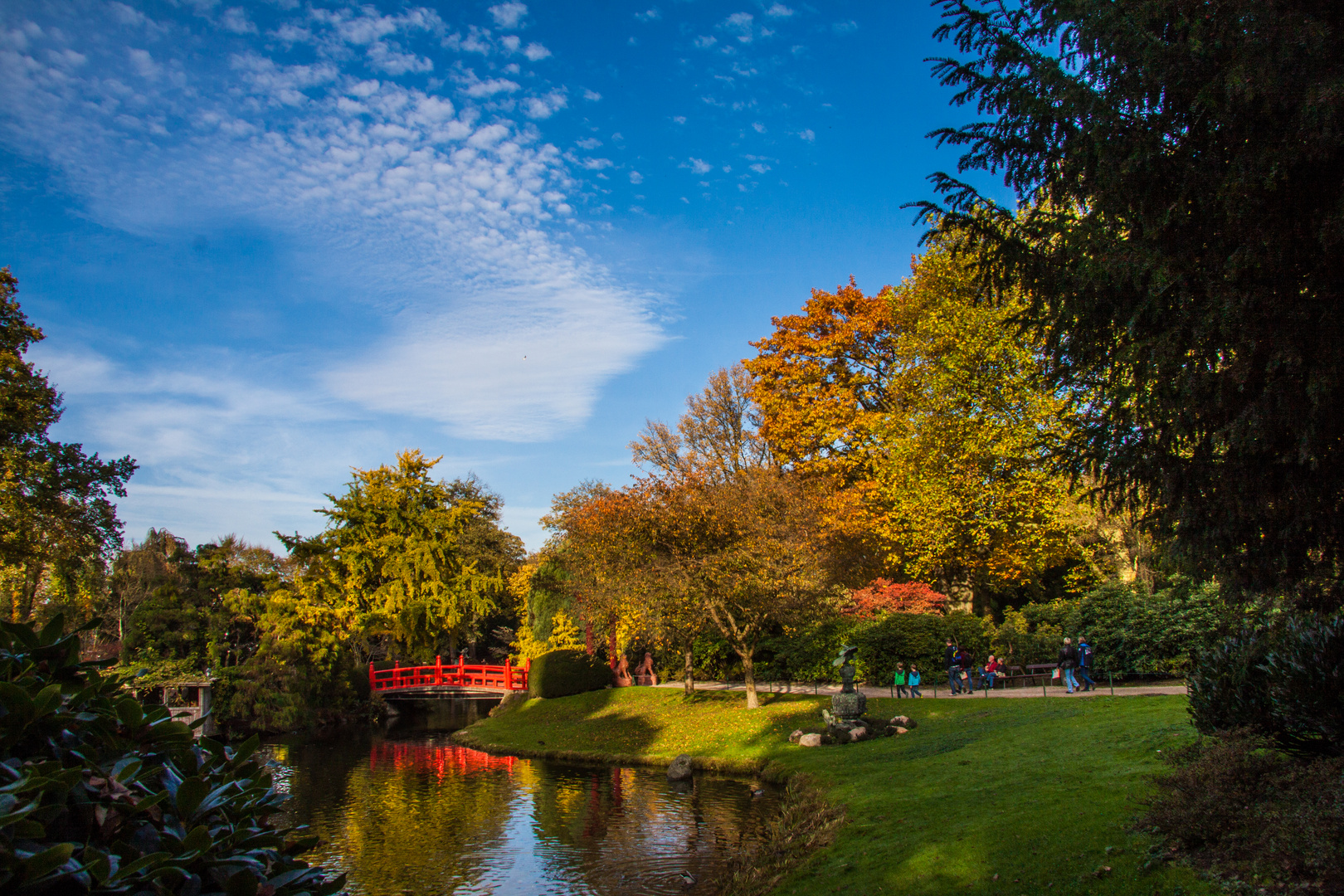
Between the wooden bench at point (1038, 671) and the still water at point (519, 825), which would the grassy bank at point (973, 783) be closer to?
the still water at point (519, 825)

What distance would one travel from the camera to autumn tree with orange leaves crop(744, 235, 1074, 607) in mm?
26172

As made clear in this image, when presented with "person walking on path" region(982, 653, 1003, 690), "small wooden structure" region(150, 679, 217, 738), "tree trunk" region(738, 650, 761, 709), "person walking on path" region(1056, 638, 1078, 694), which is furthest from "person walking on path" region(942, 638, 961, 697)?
"small wooden structure" region(150, 679, 217, 738)

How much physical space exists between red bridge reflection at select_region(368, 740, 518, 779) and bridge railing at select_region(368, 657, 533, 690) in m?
6.22

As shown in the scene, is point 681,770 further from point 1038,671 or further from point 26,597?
point 26,597

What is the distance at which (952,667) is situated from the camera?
912 inches

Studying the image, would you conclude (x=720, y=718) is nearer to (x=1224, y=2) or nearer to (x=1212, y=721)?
Answer: (x=1212, y=721)

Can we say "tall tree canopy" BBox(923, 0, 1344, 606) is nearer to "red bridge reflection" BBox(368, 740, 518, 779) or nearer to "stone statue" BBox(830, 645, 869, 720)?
"stone statue" BBox(830, 645, 869, 720)

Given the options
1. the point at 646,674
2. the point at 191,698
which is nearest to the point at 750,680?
the point at 646,674

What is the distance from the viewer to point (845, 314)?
118 ft

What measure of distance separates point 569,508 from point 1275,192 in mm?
29677

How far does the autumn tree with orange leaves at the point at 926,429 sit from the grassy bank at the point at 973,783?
320 inches

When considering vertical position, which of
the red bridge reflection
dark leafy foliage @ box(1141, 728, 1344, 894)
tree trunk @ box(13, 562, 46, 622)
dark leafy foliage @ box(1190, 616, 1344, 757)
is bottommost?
the red bridge reflection

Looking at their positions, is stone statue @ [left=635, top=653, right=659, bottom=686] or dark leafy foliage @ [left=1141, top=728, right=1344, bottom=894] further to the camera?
stone statue @ [left=635, top=653, right=659, bottom=686]

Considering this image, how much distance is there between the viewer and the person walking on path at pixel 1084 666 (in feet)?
68.6
